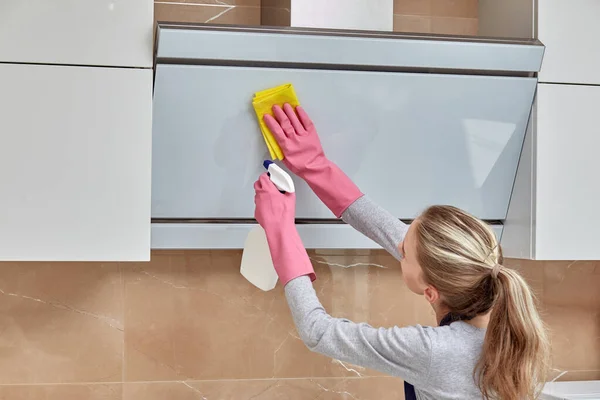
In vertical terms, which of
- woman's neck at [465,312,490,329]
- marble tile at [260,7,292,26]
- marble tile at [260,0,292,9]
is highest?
marble tile at [260,0,292,9]

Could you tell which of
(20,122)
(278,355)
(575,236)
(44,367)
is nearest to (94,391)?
(44,367)

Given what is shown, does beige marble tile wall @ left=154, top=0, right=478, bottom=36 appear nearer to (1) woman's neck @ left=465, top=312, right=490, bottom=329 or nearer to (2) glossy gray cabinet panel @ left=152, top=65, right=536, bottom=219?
(2) glossy gray cabinet panel @ left=152, top=65, right=536, bottom=219

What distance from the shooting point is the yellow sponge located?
153cm

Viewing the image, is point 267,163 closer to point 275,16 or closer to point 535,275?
point 275,16

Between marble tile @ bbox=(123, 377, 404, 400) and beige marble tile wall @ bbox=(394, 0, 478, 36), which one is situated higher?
beige marble tile wall @ bbox=(394, 0, 478, 36)

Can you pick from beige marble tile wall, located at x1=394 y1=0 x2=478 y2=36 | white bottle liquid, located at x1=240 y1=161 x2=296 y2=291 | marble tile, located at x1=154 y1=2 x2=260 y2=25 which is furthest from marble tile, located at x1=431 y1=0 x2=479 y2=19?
white bottle liquid, located at x1=240 y1=161 x2=296 y2=291

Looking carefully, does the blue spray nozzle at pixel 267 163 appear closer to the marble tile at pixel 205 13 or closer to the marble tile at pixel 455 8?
the marble tile at pixel 205 13

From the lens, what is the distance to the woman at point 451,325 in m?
1.20

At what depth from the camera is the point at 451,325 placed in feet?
4.11

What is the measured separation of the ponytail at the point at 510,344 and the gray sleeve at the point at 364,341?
94 millimetres

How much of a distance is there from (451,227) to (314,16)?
58 cm

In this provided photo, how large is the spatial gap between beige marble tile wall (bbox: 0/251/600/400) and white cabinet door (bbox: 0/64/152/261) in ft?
1.03

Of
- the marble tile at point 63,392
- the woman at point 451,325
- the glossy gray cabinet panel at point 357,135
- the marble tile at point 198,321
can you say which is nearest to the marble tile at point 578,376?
the glossy gray cabinet panel at point 357,135

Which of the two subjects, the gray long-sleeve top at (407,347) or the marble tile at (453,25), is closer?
the gray long-sleeve top at (407,347)
